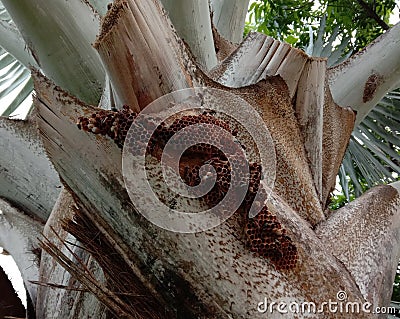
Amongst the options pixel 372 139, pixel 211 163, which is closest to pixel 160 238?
pixel 211 163

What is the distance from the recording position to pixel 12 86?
2.56 metres

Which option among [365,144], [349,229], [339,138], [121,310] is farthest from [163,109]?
[365,144]

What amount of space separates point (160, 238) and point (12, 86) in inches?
82.6

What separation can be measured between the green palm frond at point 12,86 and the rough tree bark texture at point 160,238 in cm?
170

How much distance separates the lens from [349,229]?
3.05 feet

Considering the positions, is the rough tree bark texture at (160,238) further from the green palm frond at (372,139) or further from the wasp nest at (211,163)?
the green palm frond at (372,139)

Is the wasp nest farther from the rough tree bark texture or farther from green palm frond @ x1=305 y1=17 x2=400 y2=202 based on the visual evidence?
green palm frond @ x1=305 y1=17 x2=400 y2=202

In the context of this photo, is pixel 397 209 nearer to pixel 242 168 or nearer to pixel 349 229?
pixel 349 229

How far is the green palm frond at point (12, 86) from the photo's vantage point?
2545 mm

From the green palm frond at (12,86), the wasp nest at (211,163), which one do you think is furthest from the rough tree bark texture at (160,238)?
the green palm frond at (12,86)

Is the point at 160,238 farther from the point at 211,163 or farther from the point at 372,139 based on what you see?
the point at 372,139

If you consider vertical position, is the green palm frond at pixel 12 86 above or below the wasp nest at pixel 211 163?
above

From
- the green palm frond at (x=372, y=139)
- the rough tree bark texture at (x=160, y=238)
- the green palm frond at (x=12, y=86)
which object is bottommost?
the rough tree bark texture at (x=160, y=238)

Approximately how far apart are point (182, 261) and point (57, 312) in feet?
1.09
